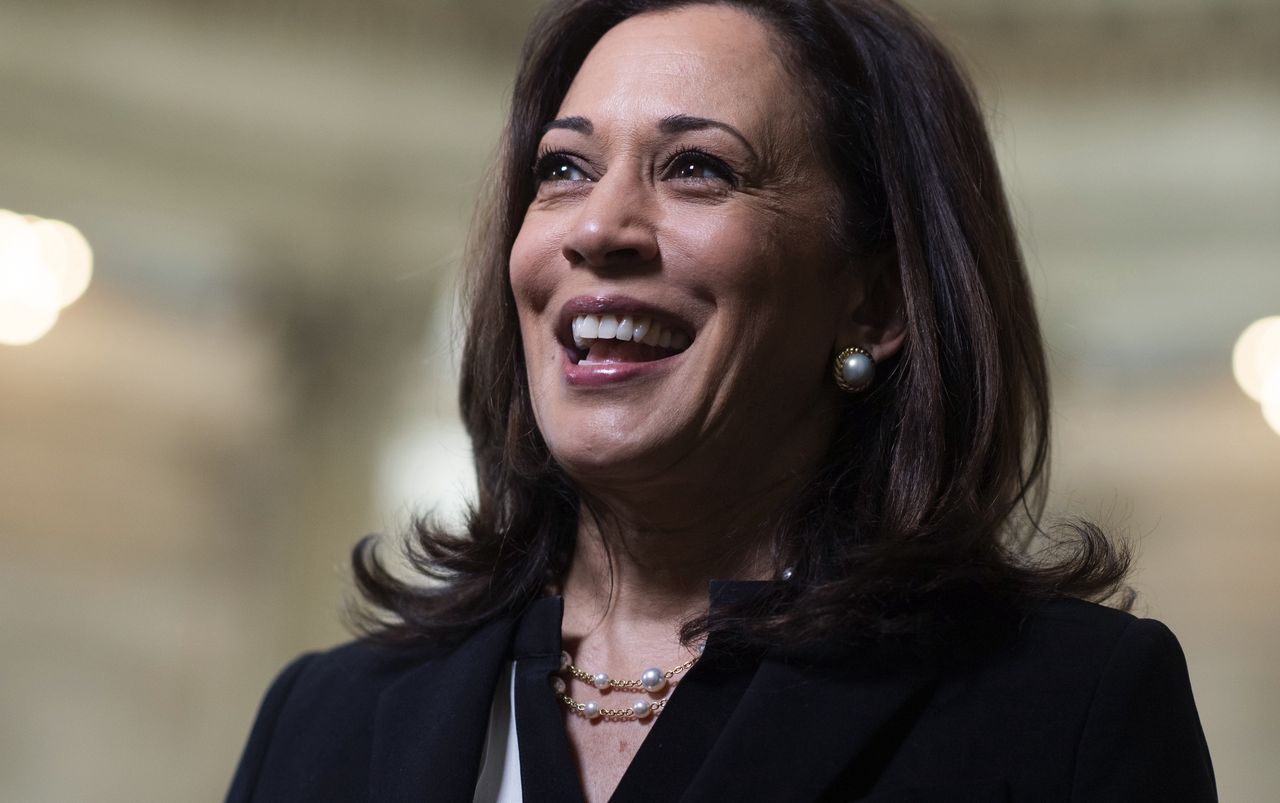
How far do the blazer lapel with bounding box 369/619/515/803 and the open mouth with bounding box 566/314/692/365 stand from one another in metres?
0.46

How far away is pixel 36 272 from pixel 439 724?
4736mm

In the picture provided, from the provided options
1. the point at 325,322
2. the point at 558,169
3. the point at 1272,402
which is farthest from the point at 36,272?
the point at 1272,402

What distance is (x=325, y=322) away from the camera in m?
A: 7.54

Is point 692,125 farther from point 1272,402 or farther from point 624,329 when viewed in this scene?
point 1272,402

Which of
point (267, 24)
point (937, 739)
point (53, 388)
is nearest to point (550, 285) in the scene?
point (937, 739)

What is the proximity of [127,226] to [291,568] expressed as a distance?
6.38 feet

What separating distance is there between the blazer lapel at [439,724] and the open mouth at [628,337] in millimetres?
463

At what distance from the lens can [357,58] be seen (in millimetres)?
7332

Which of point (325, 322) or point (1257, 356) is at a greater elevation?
point (325, 322)

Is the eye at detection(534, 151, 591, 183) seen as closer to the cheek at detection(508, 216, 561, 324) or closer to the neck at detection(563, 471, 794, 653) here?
the cheek at detection(508, 216, 561, 324)

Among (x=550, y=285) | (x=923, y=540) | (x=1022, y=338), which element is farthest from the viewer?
(x=1022, y=338)

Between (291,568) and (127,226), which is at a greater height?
(127,226)

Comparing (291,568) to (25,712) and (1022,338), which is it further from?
(1022,338)

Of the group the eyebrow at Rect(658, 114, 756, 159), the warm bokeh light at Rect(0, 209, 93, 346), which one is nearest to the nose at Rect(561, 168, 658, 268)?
the eyebrow at Rect(658, 114, 756, 159)
